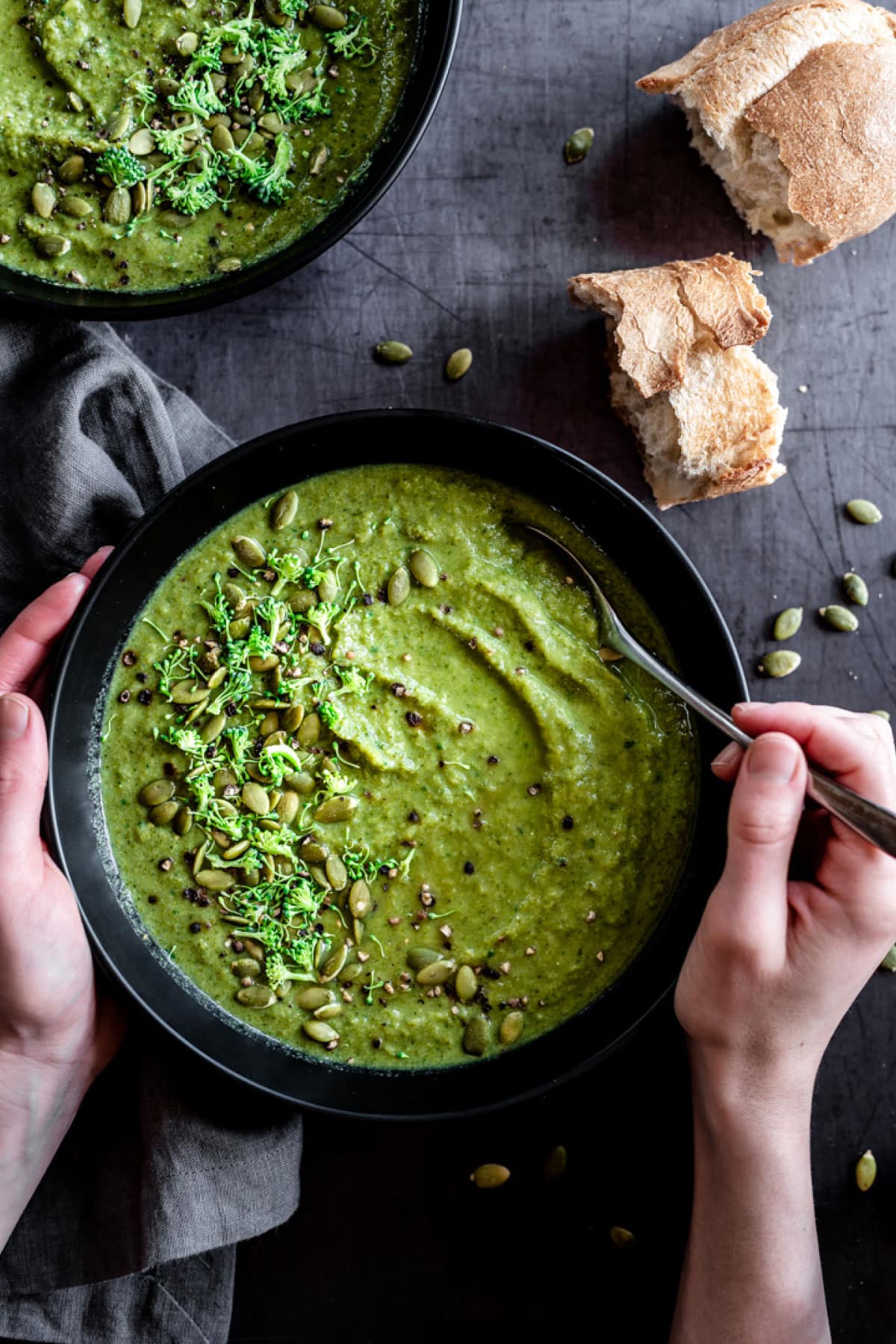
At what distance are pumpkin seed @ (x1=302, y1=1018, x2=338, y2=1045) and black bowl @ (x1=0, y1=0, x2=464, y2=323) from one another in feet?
5.75

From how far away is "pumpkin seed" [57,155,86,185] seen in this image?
8.84 feet

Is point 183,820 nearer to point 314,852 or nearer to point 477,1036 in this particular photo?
point 314,852

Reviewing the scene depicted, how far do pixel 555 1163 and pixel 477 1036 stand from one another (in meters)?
0.53

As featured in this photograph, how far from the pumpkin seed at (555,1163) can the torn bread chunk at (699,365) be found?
5.90 ft

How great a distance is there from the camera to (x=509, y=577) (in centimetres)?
272

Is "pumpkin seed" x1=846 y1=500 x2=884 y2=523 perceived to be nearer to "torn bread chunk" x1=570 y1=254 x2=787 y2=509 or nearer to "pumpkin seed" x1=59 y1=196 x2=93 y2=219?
"torn bread chunk" x1=570 y1=254 x2=787 y2=509

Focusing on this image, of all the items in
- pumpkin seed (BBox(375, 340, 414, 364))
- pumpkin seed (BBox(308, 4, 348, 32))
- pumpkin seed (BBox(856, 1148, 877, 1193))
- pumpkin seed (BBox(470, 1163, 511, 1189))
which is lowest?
pumpkin seed (BBox(856, 1148, 877, 1193))

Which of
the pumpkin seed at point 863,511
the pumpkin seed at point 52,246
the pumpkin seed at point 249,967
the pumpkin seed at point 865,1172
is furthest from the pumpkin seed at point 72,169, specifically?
the pumpkin seed at point 865,1172

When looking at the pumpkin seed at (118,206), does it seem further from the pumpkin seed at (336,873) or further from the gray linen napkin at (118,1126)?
the pumpkin seed at (336,873)

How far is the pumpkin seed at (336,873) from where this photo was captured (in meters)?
2.62

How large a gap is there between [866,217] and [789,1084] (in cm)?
215

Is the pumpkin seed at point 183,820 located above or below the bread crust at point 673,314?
below

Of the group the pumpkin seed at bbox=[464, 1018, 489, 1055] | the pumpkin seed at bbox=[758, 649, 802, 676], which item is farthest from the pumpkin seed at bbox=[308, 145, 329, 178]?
the pumpkin seed at bbox=[464, 1018, 489, 1055]

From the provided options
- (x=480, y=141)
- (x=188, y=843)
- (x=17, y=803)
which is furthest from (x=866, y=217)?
(x=17, y=803)
